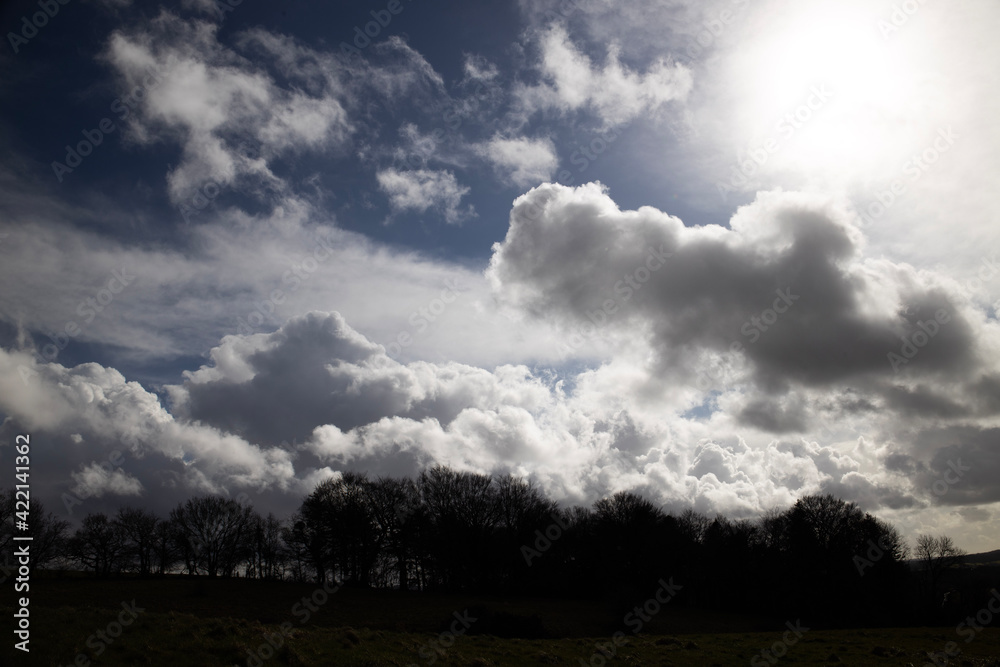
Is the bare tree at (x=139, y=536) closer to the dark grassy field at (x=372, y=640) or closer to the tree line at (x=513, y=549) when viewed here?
the tree line at (x=513, y=549)

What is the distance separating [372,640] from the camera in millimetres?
20406

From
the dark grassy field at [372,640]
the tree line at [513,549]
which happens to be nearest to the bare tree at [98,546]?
the tree line at [513,549]

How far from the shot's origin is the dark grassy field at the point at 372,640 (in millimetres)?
15141

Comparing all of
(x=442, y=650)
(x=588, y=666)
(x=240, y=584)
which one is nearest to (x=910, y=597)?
(x=588, y=666)

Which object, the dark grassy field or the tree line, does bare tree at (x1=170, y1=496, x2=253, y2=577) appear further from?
the dark grassy field

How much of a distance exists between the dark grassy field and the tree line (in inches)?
1046

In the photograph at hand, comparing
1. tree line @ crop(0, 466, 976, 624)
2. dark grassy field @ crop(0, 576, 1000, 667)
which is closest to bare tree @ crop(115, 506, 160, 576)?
tree line @ crop(0, 466, 976, 624)

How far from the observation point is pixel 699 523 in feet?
339

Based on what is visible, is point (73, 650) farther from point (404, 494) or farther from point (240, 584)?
point (404, 494)

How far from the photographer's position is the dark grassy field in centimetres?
1514

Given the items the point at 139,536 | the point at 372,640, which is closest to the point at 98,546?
the point at 139,536

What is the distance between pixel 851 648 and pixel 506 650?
1830 centimetres

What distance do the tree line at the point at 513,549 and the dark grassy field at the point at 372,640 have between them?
26566 millimetres

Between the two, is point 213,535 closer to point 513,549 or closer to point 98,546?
point 98,546
